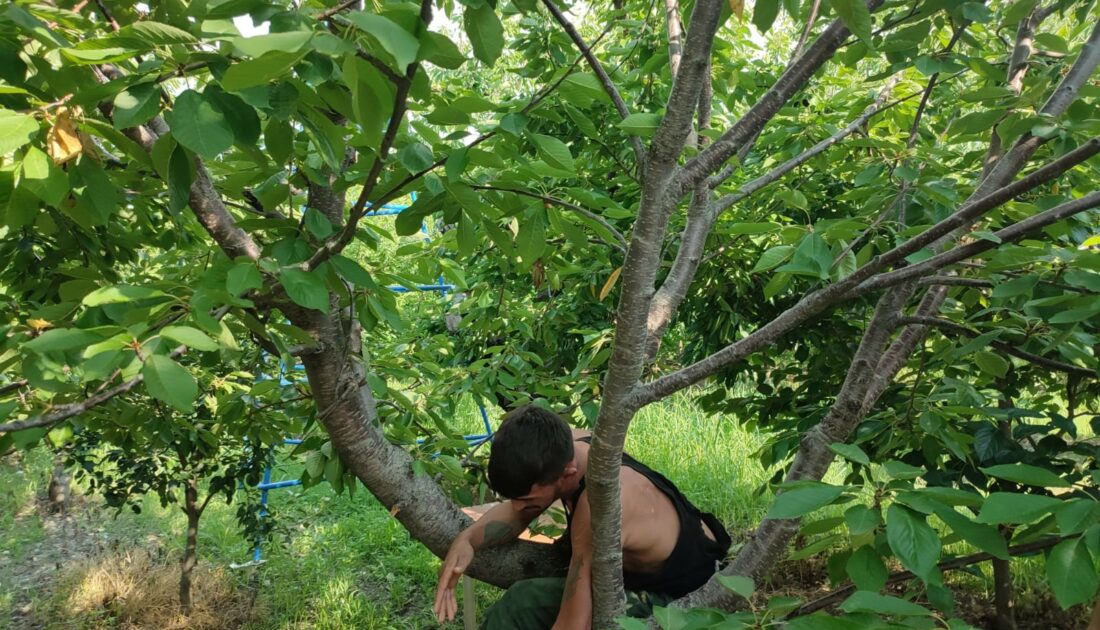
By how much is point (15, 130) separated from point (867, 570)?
1428 millimetres

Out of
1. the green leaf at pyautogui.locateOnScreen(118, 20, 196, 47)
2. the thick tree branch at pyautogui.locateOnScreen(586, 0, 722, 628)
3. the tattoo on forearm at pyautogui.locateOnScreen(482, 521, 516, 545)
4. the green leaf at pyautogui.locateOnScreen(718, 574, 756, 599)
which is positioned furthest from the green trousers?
the green leaf at pyautogui.locateOnScreen(118, 20, 196, 47)

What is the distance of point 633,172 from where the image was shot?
3.15 metres

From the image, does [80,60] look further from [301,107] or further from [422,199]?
[422,199]

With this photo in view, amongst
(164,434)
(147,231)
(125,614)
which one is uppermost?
(147,231)

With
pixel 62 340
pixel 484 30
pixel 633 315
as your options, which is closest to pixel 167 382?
pixel 62 340

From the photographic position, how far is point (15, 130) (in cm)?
102

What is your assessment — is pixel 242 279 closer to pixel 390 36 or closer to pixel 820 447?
pixel 390 36

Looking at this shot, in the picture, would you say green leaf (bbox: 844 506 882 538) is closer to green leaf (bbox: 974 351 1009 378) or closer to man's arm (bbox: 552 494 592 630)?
man's arm (bbox: 552 494 592 630)

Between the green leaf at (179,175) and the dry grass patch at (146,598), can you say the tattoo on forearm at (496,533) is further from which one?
the dry grass patch at (146,598)

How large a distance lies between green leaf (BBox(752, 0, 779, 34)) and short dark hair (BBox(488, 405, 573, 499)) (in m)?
1.12

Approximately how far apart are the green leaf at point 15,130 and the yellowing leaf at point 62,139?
0.10 metres

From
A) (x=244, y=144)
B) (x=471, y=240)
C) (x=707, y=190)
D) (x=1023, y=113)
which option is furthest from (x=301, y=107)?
(x=1023, y=113)

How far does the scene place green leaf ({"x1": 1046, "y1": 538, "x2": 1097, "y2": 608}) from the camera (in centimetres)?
104

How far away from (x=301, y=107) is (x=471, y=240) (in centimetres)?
52
